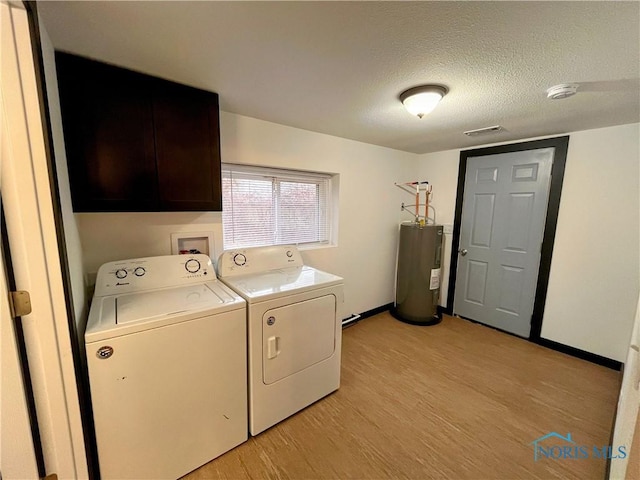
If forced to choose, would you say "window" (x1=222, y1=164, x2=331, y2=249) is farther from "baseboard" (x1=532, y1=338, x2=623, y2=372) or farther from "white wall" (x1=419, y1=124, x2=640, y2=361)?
"baseboard" (x1=532, y1=338, x2=623, y2=372)

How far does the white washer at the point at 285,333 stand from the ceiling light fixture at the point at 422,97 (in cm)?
128

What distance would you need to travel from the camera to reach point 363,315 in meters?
3.30

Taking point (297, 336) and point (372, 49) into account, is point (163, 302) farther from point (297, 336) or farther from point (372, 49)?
point (372, 49)

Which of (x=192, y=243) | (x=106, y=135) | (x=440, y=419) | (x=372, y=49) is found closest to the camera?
(x=372, y=49)

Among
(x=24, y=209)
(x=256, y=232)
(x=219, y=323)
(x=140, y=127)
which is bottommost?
(x=219, y=323)

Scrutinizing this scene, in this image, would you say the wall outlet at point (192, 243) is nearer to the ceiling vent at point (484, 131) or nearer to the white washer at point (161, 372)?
the white washer at point (161, 372)

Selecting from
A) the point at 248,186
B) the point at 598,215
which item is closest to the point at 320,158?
the point at 248,186

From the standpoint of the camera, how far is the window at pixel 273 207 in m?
2.30

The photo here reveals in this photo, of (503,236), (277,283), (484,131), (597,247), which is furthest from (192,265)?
(597,247)

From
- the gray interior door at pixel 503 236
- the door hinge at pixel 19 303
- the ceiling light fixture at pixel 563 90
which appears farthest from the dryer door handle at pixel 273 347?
the gray interior door at pixel 503 236

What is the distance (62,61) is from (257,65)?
93 centimetres

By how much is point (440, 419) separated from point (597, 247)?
2.14 m

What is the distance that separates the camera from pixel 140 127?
149cm

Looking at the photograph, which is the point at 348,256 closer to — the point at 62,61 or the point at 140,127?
the point at 140,127
